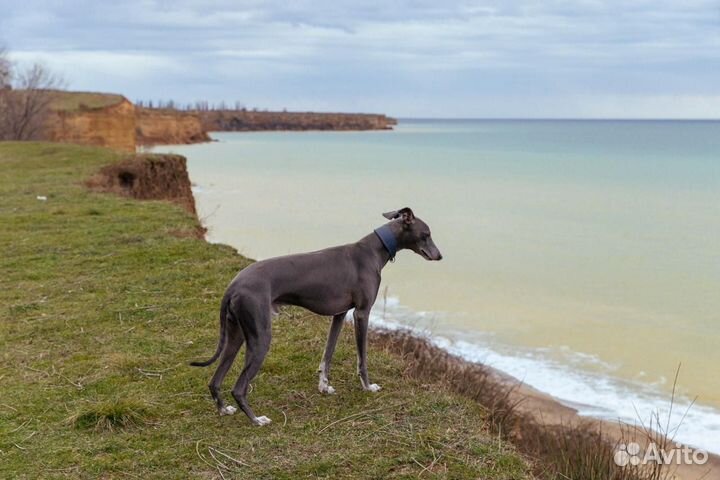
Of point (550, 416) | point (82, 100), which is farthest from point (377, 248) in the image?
point (82, 100)

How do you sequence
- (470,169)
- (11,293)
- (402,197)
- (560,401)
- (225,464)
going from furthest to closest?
1. (470,169)
2. (402,197)
3. (560,401)
4. (11,293)
5. (225,464)

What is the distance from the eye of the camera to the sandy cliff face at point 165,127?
85.9 metres

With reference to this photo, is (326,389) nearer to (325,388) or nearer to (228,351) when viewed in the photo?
(325,388)

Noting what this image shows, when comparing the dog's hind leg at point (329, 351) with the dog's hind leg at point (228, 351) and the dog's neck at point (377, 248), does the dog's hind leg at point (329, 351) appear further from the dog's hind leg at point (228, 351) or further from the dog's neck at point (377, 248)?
the dog's hind leg at point (228, 351)

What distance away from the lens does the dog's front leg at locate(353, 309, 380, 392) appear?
18.1 feet

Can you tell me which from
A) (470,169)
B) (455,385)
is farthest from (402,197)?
(455,385)

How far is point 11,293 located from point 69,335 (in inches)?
79.8

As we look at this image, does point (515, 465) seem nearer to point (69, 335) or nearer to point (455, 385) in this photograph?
point (455, 385)

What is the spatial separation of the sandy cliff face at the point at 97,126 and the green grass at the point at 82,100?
0.80 m

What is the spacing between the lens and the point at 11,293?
28.6ft

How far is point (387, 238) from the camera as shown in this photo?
18.8 ft

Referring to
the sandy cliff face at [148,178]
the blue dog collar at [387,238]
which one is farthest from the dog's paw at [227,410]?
the sandy cliff face at [148,178]

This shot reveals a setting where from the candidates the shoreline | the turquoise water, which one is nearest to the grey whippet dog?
the shoreline

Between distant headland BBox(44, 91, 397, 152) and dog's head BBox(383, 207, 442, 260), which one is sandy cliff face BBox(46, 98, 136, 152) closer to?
distant headland BBox(44, 91, 397, 152)
